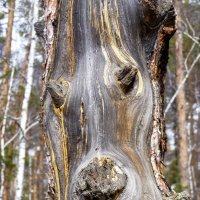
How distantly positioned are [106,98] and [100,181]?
342 millimetres

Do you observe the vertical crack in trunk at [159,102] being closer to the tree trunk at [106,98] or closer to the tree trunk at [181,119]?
the tree trunk at [106,98]

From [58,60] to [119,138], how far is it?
1.47 ft

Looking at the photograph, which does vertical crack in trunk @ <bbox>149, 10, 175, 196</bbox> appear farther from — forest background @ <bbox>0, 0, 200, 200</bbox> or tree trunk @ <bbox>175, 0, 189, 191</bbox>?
tree trunk @ <bbox>175, 0, 189, 191</bbox>

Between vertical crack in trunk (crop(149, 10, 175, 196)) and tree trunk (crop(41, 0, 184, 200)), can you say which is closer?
tree trunk (crop(41, 0, 184, 200))

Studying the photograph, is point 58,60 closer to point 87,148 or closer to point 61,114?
point 61,114

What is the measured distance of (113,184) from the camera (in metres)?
1.36

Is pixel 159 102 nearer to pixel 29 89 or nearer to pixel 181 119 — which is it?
pixel 29 89

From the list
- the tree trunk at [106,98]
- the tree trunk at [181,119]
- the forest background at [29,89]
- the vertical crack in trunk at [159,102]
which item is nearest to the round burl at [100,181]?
the tree trunk at [106,98]

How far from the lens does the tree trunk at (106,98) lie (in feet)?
4.70

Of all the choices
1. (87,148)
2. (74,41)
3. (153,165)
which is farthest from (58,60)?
(153,165)

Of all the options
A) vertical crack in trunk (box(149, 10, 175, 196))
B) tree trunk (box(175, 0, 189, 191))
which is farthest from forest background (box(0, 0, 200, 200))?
vertical crack in trunk (box(149, 10, 175, 196))

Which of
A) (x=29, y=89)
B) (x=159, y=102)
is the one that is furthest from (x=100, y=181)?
(x=29, y=89)

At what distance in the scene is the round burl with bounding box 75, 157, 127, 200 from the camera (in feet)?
4.44

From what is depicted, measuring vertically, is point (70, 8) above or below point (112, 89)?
above
